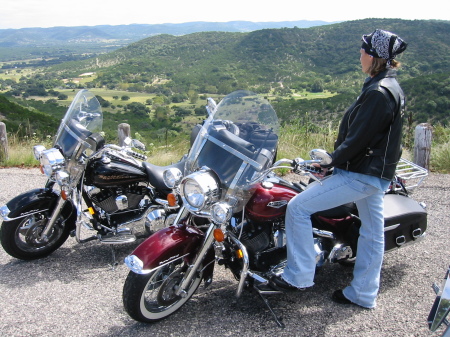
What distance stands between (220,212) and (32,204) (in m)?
2.32

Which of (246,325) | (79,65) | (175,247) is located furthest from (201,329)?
(79,65)

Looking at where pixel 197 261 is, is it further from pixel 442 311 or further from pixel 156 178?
pixel 442 311

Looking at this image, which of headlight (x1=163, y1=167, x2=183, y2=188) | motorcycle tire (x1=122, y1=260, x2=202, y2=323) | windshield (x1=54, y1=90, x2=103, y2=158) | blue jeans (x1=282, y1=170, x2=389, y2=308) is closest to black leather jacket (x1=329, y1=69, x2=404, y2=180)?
blue jeans (x1=282, y1=170, x2=389, y2=308)

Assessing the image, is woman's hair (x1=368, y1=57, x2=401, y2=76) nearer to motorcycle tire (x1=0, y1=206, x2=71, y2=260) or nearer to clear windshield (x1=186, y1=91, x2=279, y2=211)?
clear windshield (x1=186, y1=91, x2=279, y2=211)

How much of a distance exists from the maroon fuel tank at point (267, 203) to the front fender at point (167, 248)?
1.44 ft

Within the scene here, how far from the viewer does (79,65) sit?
7250cm

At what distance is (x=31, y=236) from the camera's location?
4.42m

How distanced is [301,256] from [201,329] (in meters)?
0.93

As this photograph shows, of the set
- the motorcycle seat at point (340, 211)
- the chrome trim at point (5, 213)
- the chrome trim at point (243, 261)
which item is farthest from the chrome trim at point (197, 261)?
the chrome trim at point (5, 213)

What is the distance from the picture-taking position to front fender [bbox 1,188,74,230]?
4.27m

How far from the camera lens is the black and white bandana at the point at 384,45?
10.0 feet

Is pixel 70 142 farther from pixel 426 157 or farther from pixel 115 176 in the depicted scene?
pixel 426 157

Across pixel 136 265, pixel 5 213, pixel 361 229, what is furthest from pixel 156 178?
pixel 361 229

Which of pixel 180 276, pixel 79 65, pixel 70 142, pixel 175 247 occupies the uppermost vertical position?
pixel 70 142
